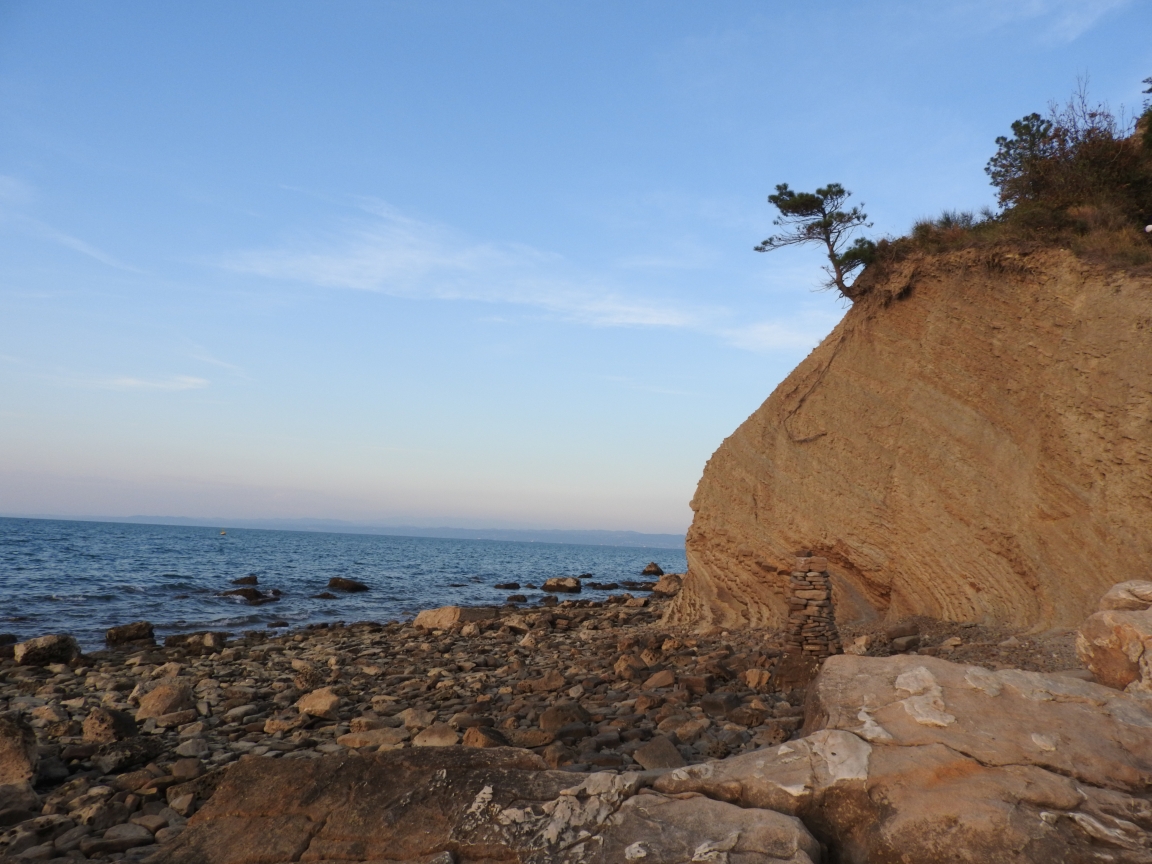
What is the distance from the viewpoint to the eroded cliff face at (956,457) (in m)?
11.8

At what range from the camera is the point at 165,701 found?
1034cm

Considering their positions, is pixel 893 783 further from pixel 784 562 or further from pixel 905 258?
pixel 905 258

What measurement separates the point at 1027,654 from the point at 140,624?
20390 mm

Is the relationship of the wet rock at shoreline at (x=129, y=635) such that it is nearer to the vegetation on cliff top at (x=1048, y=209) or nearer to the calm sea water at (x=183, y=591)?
the calm sea water at (x=183, y=591)

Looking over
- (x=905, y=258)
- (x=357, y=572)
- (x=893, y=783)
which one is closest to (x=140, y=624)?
(x=893, y=783)

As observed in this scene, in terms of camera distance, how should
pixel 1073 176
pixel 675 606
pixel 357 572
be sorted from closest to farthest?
pixel 1073 176
pixel 675 606
pixel 357 572

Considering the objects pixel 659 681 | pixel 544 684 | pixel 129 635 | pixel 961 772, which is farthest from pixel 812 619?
pixel 129 635

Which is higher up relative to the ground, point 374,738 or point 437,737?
point 437,737

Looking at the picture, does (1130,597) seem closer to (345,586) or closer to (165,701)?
(165,701)

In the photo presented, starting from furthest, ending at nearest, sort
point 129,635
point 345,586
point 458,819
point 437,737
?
point 345,586 → point 129,635 → point 437,737 → point 458,819

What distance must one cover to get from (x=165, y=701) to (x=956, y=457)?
14.5 meters

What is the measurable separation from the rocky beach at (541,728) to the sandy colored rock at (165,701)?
0.16 feet

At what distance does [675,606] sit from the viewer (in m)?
19.7

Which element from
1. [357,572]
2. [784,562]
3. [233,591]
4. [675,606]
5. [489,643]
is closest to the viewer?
[784,562]
